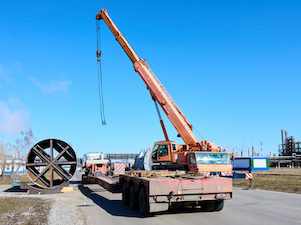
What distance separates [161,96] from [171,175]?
37.7ft

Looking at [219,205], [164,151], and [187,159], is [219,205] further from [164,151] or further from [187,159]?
[164,151]

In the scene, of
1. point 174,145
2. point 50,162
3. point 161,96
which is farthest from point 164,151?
point 50,162

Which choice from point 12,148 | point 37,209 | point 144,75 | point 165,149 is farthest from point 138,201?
point 12,148

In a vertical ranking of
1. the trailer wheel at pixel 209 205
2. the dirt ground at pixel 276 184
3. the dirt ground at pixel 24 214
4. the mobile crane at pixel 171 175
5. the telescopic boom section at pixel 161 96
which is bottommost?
the dirt ground at pixel 276 184

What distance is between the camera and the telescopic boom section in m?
20.3

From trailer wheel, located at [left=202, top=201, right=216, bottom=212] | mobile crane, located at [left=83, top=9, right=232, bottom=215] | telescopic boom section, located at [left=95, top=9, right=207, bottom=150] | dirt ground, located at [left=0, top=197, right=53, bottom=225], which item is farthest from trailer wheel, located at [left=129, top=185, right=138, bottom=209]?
telescopic boom section, located at [left=95, top=9, right=207, bottom=150]

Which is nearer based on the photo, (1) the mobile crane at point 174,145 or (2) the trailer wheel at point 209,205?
(2) the trailer wheel at point 209,205

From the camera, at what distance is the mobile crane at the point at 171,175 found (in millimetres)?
9245

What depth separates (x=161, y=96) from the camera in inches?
851

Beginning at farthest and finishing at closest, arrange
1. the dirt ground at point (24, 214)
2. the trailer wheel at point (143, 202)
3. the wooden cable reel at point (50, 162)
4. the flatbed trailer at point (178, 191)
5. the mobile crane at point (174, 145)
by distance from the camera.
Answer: the wooden cable reel at point (50, 162) → the mobile crane at point (174, 145) → the trailer wheel at point (143, 202) → the dirt ground at point (24, 214) → the flatbed trailer at point (178, 191)

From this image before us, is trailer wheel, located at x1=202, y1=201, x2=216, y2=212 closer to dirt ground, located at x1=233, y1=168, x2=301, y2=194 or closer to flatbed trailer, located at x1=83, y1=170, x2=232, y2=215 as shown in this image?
flatbed trailer, located at x1=83, y1=170, x2=232, y2=215

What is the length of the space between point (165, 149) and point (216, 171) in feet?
16.1

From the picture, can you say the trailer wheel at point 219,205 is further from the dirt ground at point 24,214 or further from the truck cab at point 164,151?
the truck cab at point 164,151

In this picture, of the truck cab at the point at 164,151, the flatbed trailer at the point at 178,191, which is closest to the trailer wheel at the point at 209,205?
the flatbed trailer at the point at 178,191
